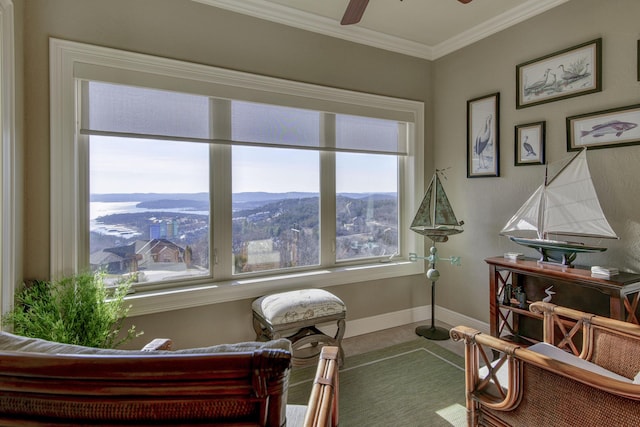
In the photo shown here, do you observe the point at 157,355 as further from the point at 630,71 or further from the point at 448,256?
the point at 448,256

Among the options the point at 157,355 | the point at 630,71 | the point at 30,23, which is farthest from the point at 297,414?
the point at 630,71

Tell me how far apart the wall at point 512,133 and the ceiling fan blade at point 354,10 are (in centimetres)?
168

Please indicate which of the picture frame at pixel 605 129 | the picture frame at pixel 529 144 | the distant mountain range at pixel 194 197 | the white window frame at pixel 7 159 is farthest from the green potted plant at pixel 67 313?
the picture frame at pixel 605 129

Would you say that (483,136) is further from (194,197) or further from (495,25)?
(194,197)

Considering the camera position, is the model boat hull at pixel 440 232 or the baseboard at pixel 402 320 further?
the baseboard at pixel 402 320

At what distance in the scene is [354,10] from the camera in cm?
185

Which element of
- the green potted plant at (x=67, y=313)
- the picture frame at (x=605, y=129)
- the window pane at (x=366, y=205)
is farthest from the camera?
the window pane at (x=366, y=205)

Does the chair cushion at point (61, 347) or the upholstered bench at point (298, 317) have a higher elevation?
the chair cushion at point (61, 347)

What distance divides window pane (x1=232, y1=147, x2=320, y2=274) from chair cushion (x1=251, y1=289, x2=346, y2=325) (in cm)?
41

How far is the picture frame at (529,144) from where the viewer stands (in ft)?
8.53

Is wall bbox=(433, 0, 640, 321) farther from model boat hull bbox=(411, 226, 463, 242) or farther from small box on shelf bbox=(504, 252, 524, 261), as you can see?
model boat hull bbox=(411, 226, 463, 242)

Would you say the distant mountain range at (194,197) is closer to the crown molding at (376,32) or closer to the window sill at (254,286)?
the window sill at (254,286)

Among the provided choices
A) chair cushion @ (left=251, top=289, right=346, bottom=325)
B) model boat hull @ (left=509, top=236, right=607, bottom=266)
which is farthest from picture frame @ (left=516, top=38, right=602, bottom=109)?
chair cushion @ (left=251, top=289, right=346, bottom=325)

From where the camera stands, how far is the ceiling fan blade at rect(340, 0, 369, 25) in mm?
1776
